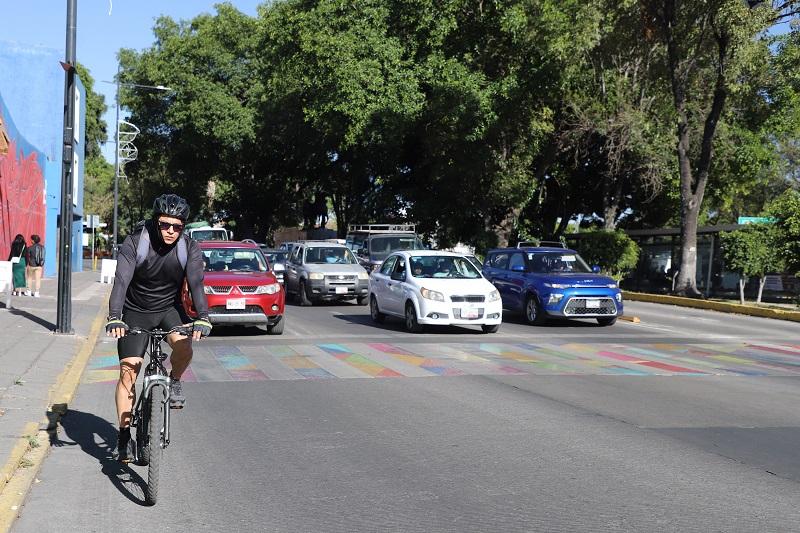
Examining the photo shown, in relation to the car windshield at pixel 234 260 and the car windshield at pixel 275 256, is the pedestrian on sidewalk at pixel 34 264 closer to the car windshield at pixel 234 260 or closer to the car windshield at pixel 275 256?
the car windshield at pixel 275 256

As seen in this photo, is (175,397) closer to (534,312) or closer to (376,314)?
(376,314)

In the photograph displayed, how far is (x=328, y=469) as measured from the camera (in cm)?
691

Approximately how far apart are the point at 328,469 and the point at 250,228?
56959 millimetres

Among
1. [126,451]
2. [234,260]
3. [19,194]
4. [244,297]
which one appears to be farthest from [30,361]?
[19,194]

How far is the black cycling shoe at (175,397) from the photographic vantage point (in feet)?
20.6

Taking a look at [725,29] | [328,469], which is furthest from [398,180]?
[328,469]

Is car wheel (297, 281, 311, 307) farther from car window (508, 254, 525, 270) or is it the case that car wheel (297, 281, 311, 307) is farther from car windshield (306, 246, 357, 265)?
car window (508, 254, 525, 270)

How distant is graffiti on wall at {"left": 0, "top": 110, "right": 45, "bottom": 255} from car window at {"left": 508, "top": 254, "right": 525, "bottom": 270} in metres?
13.3

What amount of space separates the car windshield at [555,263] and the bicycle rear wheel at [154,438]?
15.9 metres

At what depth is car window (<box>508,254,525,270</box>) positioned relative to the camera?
21.8 m

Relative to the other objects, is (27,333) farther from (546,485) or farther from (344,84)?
(344,84)

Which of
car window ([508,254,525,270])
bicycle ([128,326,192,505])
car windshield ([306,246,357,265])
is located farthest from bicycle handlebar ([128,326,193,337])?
car windshield ([306,246,357,265])

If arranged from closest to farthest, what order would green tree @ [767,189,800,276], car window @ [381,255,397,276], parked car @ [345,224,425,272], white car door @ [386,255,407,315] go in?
1. white car door @ [386,255,407,315]
2. car window @ [381,255,397,276]
3. green tree @ [767,189,800,276]
4. parked car @ [345,224,425,272]

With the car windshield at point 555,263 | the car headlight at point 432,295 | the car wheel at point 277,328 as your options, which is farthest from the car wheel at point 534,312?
the car wheel at point 277,328
